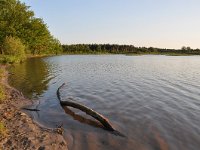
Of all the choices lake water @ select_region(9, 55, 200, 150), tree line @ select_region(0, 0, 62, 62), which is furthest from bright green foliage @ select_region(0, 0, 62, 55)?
lake water @ select_region(9, 55, 200, 150)

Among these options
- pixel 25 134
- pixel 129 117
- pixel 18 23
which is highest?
pixel 18 23

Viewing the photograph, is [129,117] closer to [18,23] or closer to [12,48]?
[12,48]

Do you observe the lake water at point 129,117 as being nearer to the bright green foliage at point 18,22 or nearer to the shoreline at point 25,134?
the shoreline at point 25,134

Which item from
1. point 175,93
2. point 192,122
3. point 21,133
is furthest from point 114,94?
point 21,133

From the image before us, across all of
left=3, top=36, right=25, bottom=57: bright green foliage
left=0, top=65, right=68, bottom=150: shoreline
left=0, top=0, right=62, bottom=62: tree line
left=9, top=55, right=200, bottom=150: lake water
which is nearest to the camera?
left=0, top=65, right=68, bottom=150: shoreline

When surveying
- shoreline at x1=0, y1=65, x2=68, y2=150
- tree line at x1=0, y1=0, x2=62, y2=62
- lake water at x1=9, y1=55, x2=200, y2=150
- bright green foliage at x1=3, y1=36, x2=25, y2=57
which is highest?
tree line at x1=0, y1=0, x2=62, y2=62

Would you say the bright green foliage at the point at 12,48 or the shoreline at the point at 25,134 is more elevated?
the bright green foliage at the point at 12,48

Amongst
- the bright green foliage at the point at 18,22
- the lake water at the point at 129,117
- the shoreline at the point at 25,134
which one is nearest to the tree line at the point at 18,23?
the bright green foliage at the point at 18,22

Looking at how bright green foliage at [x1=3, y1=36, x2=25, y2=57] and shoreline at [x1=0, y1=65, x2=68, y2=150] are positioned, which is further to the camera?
bright green foliage at [x1=3, y1=36, x2=25, y2=57]

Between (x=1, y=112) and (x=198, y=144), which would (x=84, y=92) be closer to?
(x=1, y=112)

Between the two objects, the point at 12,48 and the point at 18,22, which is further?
the point at 18,22

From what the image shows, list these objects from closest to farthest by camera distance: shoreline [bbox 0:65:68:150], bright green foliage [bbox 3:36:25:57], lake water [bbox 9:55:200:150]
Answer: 1. shoreline [bbox 0:65:68:150]
2. lake water [bbox 9:55:200:150]
3. bright green foliage [bbox 3:36:25:57]

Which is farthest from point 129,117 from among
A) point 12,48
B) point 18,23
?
point 18,23

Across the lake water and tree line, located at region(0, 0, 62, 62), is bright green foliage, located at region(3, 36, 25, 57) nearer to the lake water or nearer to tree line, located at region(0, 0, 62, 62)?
tree line, located at region(0, 0, 62, 62)
